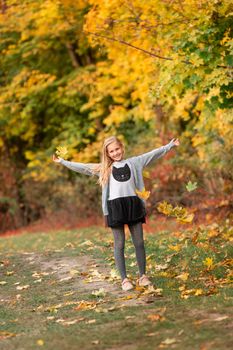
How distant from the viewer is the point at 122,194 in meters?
7.61

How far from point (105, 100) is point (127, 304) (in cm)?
1575

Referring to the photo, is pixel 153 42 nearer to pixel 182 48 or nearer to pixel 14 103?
pixel 182 48

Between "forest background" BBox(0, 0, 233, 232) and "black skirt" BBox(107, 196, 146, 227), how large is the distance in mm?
2851

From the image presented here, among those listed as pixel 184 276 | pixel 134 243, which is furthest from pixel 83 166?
pixel 184 276

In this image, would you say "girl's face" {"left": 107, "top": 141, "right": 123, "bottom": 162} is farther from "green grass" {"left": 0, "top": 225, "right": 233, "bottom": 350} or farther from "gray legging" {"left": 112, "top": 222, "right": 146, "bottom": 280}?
"green grass" {"left": 0, "top": 225, "right": 233, "bottom": 350}

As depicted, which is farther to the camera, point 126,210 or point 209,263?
point 209,263

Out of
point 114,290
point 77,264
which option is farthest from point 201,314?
point 77,264

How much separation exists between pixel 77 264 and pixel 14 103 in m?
13.2

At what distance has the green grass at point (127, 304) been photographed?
5.72 m

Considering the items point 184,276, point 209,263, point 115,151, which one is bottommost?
point 184,276

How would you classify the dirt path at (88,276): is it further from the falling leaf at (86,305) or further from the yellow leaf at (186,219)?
the yellow leaf at (186,219)

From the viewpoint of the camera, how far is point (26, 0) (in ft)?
65.7

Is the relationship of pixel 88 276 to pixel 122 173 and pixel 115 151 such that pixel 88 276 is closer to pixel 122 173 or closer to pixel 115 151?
pixel 122 173

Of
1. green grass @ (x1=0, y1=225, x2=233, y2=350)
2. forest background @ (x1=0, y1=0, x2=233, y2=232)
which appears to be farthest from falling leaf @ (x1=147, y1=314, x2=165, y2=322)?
forest background @ (x1=0, y1=0, x2=233, y2=232)
